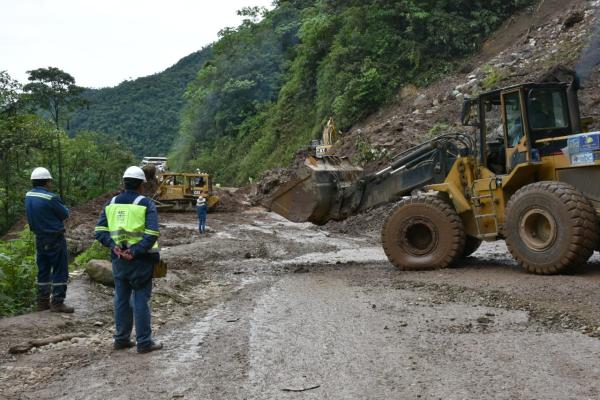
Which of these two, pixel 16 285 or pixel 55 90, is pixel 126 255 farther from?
pixel 55 90

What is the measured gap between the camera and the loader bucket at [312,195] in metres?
12.5

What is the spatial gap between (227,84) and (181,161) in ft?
34.4

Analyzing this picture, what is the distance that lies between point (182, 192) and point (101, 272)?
873 inches

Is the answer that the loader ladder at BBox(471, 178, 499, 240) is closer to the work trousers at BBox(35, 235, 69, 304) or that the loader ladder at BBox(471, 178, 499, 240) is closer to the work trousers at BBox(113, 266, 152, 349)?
the work trousers at BBox(113, 266, 152, 349)

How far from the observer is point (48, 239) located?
25.8 feet

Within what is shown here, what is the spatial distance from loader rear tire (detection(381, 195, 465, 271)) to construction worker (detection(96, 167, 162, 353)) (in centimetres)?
570

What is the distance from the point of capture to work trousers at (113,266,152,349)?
608 cm

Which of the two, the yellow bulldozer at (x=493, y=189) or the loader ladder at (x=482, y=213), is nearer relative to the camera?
the yellow bulldozer at (x=493, y=189)

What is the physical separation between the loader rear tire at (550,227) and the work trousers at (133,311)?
552 centimetres

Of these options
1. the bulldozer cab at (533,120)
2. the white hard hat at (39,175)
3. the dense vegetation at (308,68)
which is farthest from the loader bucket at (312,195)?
the dense vegetation at (308,68)

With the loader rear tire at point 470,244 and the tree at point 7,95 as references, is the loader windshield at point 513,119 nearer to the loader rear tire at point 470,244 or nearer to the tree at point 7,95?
the loader rear tire at point 470,244

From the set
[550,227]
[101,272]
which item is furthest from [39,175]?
[550,227]

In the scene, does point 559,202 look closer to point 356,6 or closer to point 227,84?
→ point 356,6

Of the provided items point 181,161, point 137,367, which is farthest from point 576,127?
point 181,161
